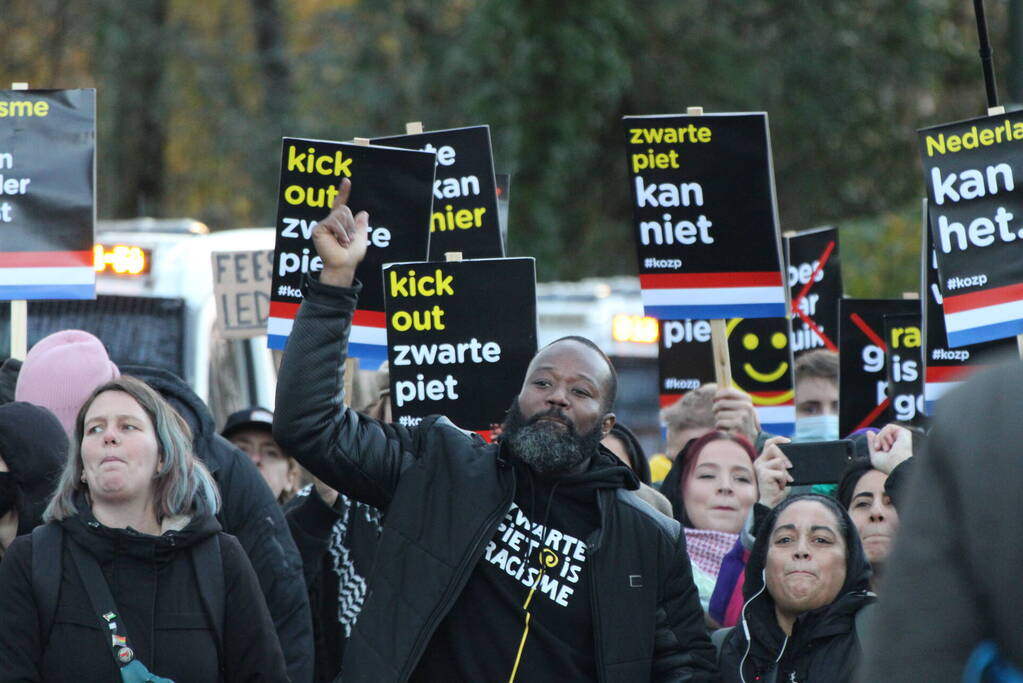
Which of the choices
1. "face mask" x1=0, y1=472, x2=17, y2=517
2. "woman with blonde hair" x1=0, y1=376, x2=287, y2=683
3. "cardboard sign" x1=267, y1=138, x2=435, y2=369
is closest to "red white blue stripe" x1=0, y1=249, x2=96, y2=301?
"cardboard sign" x1=267, y1=138, x2=435, y2=369

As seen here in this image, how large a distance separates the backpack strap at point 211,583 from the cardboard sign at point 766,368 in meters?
3.81

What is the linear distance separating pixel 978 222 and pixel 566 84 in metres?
13.7

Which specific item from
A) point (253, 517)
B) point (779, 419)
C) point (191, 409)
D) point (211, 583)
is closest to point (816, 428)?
point (779, 419)

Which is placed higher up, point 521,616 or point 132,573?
point 132,573

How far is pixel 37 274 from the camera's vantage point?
21.2 feet

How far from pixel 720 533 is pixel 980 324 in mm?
1240

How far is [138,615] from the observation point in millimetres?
4238

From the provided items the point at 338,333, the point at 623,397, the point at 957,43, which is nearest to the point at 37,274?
the point at 338,333

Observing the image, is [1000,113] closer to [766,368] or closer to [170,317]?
[766,368]

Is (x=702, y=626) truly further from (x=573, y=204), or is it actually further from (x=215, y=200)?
(x=215, y=200)

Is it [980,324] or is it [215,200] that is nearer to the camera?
[980,324]

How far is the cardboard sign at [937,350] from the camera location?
645 cm

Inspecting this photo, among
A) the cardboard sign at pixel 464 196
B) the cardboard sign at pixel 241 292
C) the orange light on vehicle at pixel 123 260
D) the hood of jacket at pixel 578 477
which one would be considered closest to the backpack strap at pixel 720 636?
the hood of jacket at pixel 578 477

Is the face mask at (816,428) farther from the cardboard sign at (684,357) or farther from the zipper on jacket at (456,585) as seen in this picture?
the zipper on jacket at (456,585)
